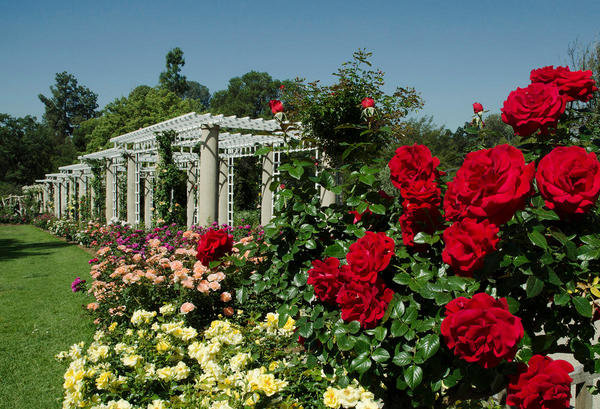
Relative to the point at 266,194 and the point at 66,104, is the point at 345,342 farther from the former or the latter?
the point at 66,104

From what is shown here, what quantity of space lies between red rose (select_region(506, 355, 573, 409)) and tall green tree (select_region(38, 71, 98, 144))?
204 feet

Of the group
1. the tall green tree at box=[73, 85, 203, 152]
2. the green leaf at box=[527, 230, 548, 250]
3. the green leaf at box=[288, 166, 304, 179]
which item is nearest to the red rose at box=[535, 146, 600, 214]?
the green leaf at box=[527, 230, 548, 250]

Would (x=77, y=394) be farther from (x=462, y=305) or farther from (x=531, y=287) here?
(x=531, y=287)

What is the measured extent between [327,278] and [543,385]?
30.3 inches

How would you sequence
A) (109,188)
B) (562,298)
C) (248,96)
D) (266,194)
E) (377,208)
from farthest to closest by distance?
1. (248,96)
2. (109,188)
3. (266,194)
4. (377,208)
5. (562,298)

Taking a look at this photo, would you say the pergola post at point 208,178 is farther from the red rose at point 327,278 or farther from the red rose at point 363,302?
the red rose at point 363,302

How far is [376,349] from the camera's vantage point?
1490mm

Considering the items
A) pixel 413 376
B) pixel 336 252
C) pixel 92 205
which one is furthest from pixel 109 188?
pixel 413 376

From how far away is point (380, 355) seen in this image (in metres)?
1.47

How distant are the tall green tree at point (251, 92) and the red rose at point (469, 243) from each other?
126 ft

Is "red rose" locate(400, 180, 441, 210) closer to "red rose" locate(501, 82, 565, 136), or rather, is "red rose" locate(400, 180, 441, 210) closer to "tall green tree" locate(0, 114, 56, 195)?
"red rose" locate(501, 82, 565, 136)

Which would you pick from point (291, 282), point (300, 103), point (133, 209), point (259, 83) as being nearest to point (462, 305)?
point (291, 282)

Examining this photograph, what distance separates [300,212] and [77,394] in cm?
146

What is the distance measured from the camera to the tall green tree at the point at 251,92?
4021 cm
